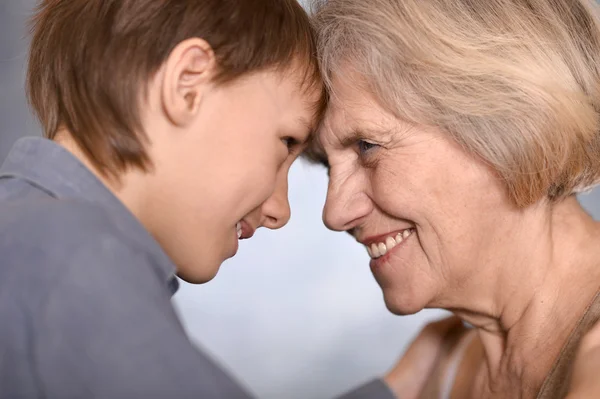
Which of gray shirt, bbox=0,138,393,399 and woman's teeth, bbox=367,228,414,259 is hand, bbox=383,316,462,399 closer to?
woman's teeth, bbox=367,228,414,259

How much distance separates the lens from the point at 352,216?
2.13 meters

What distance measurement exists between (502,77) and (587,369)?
0.60 meters

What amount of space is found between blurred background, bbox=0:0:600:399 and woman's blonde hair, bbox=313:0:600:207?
1.90 metres

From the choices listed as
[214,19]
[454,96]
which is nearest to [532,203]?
[454,96]

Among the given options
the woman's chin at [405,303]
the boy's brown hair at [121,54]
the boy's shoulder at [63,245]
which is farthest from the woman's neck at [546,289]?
the boy's shoulder at [63,245]

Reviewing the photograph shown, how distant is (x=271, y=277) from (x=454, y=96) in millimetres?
2169

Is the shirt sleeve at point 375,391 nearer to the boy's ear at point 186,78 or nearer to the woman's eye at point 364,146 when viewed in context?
the woman's eye at point 364,146

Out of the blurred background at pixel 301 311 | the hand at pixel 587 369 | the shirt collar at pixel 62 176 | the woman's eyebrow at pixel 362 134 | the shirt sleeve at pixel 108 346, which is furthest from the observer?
the blurred background at pixel 301 311

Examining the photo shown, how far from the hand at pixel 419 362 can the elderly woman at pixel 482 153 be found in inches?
13.3

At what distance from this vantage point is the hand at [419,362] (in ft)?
7.89

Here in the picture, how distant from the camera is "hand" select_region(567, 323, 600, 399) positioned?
160cm

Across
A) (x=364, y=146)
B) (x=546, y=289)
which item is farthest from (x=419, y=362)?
(x=364, y=146)

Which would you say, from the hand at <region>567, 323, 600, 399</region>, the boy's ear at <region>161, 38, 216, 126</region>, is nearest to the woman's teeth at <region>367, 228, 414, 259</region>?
the hand at <region>567, 323, 600, 399</region>

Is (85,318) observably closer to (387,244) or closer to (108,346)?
(108,346)
